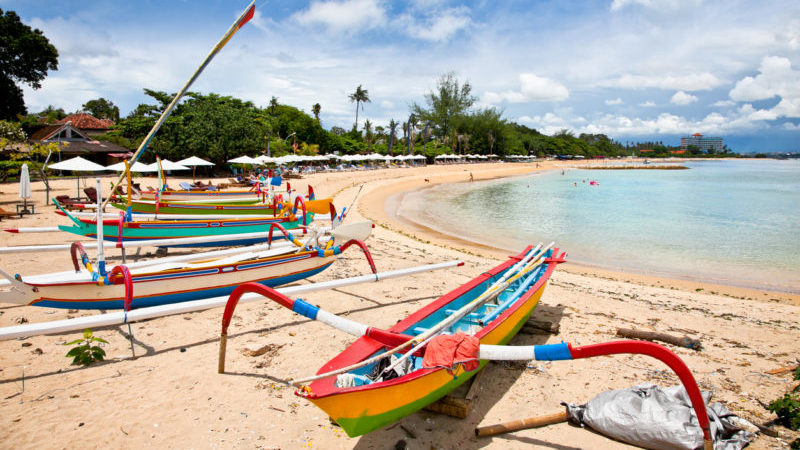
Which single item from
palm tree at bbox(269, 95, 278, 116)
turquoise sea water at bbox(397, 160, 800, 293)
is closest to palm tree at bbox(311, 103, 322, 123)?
palm tree at bbox(269, 95, 278, 116)

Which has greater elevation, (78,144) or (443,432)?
(78,144)

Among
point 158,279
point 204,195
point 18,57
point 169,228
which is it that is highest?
point 18,57

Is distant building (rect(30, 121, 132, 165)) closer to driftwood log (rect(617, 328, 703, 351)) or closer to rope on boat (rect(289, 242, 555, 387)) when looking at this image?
rope on boat (rect(289, 242, 555, 387))

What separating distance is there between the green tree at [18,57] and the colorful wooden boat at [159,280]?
119 ft

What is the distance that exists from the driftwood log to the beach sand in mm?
109

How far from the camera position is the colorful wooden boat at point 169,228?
341 inches

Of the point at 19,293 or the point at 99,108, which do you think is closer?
the point at 19,293

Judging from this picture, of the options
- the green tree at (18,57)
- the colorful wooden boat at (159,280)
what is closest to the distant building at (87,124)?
the green tree at (18,57)

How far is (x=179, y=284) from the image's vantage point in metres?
5.58

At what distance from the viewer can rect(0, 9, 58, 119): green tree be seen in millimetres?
29719

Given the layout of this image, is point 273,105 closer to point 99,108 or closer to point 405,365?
point 99,108

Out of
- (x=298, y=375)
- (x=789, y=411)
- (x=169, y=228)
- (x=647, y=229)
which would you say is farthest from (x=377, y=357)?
(x=647, y=229)

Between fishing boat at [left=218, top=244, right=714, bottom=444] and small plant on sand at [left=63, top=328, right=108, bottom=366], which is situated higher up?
fishing boat at [left=218, top=244, right=714, bottom=444]

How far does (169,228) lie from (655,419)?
9570mm
